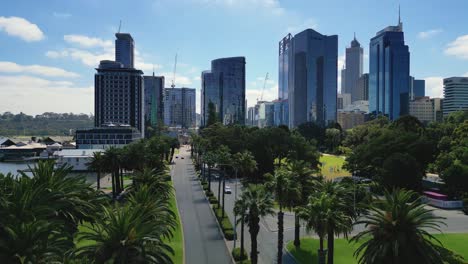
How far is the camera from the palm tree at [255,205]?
37.8 m

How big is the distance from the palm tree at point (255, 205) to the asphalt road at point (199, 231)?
4.95m

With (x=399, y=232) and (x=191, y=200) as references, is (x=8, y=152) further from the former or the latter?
(x=399, y=232)

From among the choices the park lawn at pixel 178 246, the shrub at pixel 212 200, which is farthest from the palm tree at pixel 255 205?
the shrub at pixel 212 200

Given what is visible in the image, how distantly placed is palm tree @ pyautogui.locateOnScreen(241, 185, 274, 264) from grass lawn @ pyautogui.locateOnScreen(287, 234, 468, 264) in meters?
6.37

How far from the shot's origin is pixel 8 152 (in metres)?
191

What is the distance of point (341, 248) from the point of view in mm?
44844

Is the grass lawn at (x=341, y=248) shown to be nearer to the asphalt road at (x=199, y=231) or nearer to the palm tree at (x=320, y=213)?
the asphalt road at (x=199, y=231)

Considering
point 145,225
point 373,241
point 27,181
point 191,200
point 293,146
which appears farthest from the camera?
point 293,146

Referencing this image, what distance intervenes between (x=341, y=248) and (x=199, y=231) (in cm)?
1810

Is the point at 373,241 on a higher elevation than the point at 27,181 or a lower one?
lower

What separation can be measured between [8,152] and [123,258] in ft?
650

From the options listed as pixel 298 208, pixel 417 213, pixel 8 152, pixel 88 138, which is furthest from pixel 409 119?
pixel 8 152

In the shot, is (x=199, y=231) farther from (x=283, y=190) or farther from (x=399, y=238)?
(x=399, y=238)

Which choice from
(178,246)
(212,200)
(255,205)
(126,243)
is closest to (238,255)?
(255,205)
